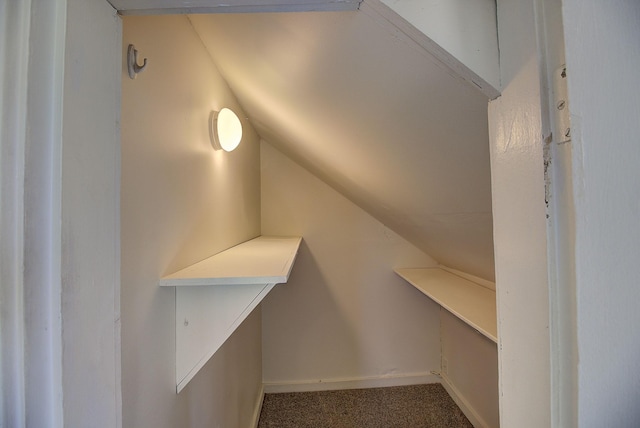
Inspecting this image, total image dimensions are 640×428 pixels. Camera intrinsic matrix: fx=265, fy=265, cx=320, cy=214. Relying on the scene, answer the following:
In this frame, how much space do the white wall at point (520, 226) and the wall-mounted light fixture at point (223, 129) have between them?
0.97 m

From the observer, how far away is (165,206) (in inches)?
29.1

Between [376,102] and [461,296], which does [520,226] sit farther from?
[461,296]

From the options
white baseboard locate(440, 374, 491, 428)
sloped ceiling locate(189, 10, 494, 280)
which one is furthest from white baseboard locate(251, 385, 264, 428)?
sloped ceiling locate(189, 10, 494, 280)

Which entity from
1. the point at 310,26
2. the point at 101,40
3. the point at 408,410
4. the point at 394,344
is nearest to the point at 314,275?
the point at 394,344

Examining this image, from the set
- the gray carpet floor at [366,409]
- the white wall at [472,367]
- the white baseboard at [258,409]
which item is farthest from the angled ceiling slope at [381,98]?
the white baseboard at [258,409]

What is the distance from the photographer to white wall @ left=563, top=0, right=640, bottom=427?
29cm

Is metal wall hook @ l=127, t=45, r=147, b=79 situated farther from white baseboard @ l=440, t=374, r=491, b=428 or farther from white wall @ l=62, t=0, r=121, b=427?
white baseboard @ l=440, t=374, r=491, b=428

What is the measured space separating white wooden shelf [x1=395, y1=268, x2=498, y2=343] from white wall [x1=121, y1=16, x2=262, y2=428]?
3.29 feet

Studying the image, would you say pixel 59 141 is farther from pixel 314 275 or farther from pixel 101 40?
pixel 314 275

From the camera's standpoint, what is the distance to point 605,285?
29 centimetres

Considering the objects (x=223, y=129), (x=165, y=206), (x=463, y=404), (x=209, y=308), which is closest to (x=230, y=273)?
(x=209, y=308)

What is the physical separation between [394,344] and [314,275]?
916mm

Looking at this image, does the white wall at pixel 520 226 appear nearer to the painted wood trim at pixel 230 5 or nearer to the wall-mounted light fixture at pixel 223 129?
the painted wood trim at pixel 230 5

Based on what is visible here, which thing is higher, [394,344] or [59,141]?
[59,141]
